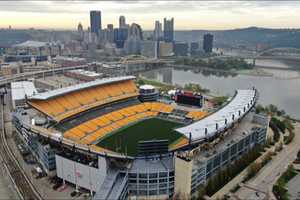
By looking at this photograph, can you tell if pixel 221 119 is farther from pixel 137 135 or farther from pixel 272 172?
pixel 137 135

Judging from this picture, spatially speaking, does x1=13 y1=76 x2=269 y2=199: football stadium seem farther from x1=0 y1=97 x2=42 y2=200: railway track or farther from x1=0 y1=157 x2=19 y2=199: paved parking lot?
x1=0 y1=157 x2=19 y2=199: paved parking lot

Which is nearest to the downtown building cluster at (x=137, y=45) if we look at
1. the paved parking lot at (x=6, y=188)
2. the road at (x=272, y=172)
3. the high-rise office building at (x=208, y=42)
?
the high-rise office building at (x=208, y=42)

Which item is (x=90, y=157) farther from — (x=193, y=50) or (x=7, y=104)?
(x=193, y=50)

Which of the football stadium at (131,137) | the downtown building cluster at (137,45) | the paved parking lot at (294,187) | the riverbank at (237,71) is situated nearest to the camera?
the football stadium at (131,137)

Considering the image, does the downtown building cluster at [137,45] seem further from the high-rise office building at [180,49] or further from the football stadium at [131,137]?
the football stadium at [131,137]

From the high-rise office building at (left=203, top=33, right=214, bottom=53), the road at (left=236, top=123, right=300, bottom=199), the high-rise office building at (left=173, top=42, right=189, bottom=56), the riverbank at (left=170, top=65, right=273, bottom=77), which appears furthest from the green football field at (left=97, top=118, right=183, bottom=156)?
the high-rise office building at (left=203, top=33, right=214, bottom=53)

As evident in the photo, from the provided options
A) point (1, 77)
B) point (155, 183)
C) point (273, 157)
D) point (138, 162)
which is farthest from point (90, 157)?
point (1, 77)

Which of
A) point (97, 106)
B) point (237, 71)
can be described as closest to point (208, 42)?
point (237, 71)
